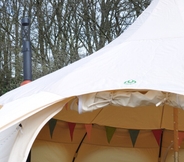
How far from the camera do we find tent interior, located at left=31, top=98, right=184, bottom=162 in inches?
→ 168

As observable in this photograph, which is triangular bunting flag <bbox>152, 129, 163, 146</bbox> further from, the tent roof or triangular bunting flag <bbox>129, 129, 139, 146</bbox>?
the tent roof

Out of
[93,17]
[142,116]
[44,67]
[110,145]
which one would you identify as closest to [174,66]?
[142,116]

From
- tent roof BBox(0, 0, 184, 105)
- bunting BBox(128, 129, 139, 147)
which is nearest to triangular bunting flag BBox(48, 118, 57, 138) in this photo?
bunting BBox(128, 129, 139, 147)

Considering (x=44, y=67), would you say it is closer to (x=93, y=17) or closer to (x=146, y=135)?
(x=93, y=17)

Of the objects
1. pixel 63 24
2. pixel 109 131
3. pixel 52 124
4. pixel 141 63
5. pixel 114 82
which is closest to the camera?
pixel 114 82

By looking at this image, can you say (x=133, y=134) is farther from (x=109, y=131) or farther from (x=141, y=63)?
(x=141, y=63)

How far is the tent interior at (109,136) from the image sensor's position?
426 centimetres

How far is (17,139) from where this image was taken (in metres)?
2.30

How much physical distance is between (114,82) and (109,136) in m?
2.26

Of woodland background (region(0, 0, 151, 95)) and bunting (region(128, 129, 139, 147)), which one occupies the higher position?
woodland background (region(0, 0, 151, 95))

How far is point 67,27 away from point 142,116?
22.1ft

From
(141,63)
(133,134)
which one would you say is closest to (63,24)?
(133,134)

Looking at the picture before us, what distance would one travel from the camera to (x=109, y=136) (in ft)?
14.5

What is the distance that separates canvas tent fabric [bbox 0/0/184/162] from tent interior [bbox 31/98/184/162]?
1.46m
